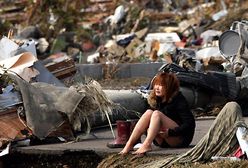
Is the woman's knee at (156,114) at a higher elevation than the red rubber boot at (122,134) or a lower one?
higher

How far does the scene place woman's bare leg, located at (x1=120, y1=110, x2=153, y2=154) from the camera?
6910 millimetres

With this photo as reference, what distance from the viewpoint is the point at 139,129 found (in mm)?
6949

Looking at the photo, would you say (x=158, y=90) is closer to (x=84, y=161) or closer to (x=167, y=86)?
(x=167, y=86)

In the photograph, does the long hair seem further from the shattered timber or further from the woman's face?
the shattered timber

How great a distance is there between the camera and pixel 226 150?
653cm

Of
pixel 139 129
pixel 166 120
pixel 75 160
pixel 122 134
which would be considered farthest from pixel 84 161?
pixel 166 120

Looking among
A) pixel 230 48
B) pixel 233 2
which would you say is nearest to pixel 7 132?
pixel 230 48

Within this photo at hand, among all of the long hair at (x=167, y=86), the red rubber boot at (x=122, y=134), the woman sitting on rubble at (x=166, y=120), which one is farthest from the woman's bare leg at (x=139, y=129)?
the red rubber boot at (x=122, y=134)

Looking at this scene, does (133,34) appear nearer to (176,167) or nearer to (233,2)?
(233,2)

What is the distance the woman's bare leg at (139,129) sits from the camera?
6.91m

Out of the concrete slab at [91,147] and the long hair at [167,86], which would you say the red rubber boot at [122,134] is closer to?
the concrete slab at [91,147]

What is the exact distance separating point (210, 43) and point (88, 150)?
886 cm

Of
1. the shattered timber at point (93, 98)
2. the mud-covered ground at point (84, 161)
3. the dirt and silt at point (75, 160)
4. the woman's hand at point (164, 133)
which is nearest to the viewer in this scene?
the mud-covered ground at point (84, 161)

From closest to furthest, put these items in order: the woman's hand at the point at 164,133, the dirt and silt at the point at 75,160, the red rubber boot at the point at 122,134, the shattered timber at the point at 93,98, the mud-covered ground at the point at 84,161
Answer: the mud-covered ground at the point at 84,161, the dirt and silt at the point at 75,160, the woman's hand at the point at 164,133, the red rubber boot at the point at 122,134, the shattered timber at the point at 93,98
